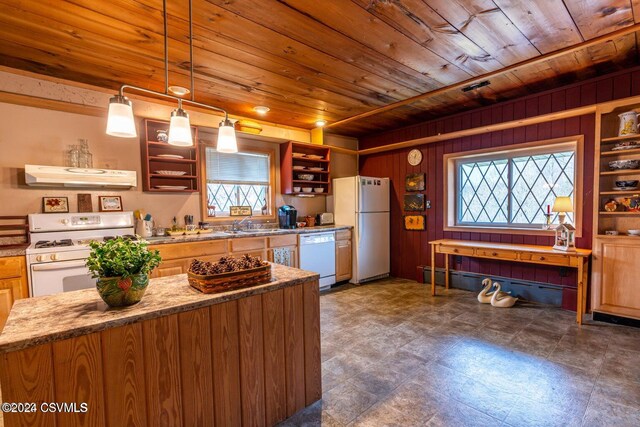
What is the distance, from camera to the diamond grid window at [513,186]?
11.7ft

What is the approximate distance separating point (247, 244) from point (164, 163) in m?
1.39

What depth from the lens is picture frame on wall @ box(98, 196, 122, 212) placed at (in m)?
3.12

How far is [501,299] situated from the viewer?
354cm

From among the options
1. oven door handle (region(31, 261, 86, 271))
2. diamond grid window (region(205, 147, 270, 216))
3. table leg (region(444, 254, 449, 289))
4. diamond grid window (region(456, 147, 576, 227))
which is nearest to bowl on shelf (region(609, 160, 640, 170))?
diamond grid window (region(456, 147, 576, 227))

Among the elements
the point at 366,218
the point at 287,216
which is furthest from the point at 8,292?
the point at 366,218

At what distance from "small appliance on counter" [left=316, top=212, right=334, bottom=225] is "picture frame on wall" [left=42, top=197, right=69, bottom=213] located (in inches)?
126

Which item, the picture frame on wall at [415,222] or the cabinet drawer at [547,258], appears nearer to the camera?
the cabinet drawer at [547,258]

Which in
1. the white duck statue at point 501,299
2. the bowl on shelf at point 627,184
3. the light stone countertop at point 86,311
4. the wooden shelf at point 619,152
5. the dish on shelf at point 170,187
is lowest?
the white duck statue at point 501,299

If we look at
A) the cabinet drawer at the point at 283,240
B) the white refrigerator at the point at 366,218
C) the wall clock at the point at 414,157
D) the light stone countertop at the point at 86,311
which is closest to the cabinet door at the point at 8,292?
the light stone countertop at the point at 86,311

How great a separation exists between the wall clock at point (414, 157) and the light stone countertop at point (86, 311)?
3666 mm

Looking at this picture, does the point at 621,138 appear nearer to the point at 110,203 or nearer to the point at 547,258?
the point at 547,258

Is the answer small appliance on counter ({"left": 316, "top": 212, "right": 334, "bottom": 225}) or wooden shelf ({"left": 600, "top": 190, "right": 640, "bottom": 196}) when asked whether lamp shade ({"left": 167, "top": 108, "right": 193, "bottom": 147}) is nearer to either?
small appliance on counter ({"left": 316, "top": 212, "right": 334, "bottom": 225})

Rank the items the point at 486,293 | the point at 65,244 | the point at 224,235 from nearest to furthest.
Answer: the point at 65,244 → the point at 224,235 → the point at 486,293

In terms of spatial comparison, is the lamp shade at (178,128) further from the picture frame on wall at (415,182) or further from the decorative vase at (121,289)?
the picture frame on wall at (415,182)
